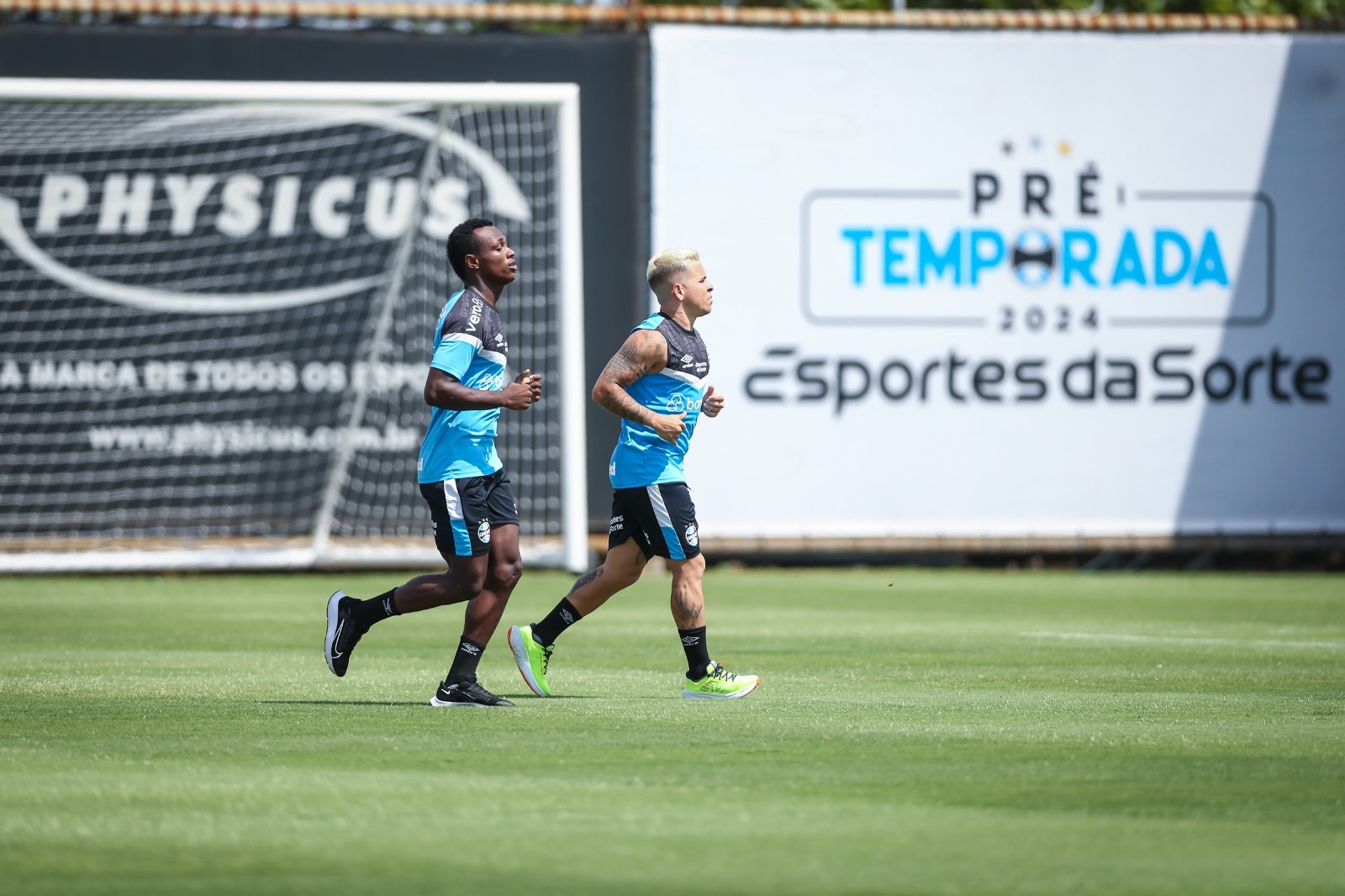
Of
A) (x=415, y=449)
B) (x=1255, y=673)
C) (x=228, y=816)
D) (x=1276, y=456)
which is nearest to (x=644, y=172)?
(x=415, y=449)

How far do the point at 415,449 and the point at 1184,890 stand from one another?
572 inches

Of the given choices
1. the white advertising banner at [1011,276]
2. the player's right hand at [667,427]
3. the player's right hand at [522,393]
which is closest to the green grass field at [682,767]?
the player's right hand at [667,427]

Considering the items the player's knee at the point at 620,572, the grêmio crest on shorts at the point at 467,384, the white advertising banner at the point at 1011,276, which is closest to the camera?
the grêmio crest on shorts at the point at 467,384

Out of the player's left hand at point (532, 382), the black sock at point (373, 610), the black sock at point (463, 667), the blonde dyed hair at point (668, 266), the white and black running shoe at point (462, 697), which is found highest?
the blonde dyed hair at point (668, 266)

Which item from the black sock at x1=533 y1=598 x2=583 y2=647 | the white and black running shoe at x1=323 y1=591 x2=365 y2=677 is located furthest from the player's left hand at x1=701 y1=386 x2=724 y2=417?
the white and black running shoe at x1=323 y1=591 x2=365 y2=677

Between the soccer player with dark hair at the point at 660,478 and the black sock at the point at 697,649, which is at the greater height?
the soccer player with dark hair at the point at 660,478

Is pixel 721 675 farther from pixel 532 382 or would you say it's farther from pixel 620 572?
pixel 532 382

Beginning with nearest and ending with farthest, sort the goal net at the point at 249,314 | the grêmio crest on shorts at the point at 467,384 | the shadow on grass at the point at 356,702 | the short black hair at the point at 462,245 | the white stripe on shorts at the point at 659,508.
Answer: the grêmio crest on shorts at the point at 467,384 → the shadow on grass at the point at 356,702 → the short black hair at the point at 462,245 → the white stripe on shorts at the point at 659,508 → the goal net at the point at 249,314

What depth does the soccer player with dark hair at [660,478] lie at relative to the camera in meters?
8.36

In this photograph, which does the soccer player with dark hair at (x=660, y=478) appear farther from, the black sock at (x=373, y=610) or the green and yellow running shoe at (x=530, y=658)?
the black sock at (x=373, y=610)

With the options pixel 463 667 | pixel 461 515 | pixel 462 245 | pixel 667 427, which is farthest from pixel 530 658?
pixel 462 245

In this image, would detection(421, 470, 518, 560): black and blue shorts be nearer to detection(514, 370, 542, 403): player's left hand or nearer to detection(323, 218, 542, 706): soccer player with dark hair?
Result: detection(323, 218, 542, 706): soccer player with dark hair

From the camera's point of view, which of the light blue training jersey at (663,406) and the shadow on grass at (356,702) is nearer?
the shadow on grass at (356,702)

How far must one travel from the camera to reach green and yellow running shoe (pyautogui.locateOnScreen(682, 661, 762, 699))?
27.2ft
